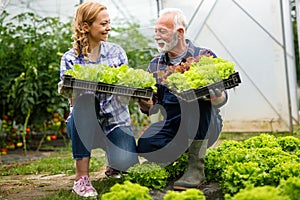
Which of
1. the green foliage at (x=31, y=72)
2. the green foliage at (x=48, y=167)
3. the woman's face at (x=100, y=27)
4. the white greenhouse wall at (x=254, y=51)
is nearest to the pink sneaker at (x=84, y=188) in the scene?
the woman's face at (x=100, y=27)

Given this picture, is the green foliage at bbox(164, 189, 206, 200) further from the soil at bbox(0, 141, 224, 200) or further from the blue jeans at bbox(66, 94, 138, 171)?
the blue jeans at bbox(66, 94, 138, 171)

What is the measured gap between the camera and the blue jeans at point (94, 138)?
11.0ft

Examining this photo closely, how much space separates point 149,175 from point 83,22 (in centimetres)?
116

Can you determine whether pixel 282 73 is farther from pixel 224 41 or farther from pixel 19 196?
pixel 19 196

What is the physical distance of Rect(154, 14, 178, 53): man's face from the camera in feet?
11.2

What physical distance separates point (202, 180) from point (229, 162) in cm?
21

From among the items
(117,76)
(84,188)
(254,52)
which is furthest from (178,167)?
(254,52)

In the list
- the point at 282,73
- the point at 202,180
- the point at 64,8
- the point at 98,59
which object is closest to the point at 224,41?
the point at 282,73

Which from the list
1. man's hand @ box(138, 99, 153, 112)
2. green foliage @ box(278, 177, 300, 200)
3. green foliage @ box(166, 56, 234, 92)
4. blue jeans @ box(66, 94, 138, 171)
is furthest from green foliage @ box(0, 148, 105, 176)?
green foliage @ box(278, 177, 300, 200)

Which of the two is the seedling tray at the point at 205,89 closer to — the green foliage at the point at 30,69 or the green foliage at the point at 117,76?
the green foliage at the point at 117,76

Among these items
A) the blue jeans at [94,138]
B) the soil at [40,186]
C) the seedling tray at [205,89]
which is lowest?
the soil at [40,186]

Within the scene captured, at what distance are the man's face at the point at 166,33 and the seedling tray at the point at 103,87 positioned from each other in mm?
437

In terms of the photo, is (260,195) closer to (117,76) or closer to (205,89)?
(205,89)

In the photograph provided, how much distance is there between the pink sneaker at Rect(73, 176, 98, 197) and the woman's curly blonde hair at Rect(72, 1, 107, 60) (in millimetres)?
853
